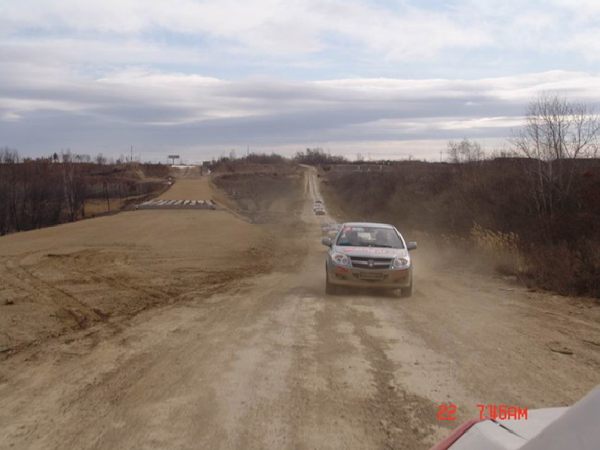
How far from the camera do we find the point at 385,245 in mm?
13688

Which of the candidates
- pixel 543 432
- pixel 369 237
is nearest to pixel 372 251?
pixel 369 237

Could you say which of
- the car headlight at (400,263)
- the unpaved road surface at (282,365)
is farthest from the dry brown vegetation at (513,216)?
the car headlight at (400,263)

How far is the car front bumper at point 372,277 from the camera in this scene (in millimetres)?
12445

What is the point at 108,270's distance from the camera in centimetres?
1552

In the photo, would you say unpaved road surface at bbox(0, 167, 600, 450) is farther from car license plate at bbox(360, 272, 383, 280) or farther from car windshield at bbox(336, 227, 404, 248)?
car windshield at bbox(336, 227, 404, 248)

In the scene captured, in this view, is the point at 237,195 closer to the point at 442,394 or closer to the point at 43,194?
the point at 43,194

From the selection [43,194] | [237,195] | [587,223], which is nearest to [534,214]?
[587,223]

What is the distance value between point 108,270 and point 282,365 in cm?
985

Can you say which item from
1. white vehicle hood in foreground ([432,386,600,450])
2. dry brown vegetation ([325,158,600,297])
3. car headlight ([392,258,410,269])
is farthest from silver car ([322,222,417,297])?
white vehicle hood in foreground ([432,386,600,450])

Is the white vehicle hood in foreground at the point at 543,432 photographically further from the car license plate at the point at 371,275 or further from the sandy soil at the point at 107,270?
the car license plate at the point at 371,275

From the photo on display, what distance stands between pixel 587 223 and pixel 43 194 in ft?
191

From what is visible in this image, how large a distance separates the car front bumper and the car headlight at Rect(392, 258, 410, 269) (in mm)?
85

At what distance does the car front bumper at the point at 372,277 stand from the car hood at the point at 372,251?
1.14ft

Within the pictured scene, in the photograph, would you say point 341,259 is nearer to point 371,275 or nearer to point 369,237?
point 371,275
